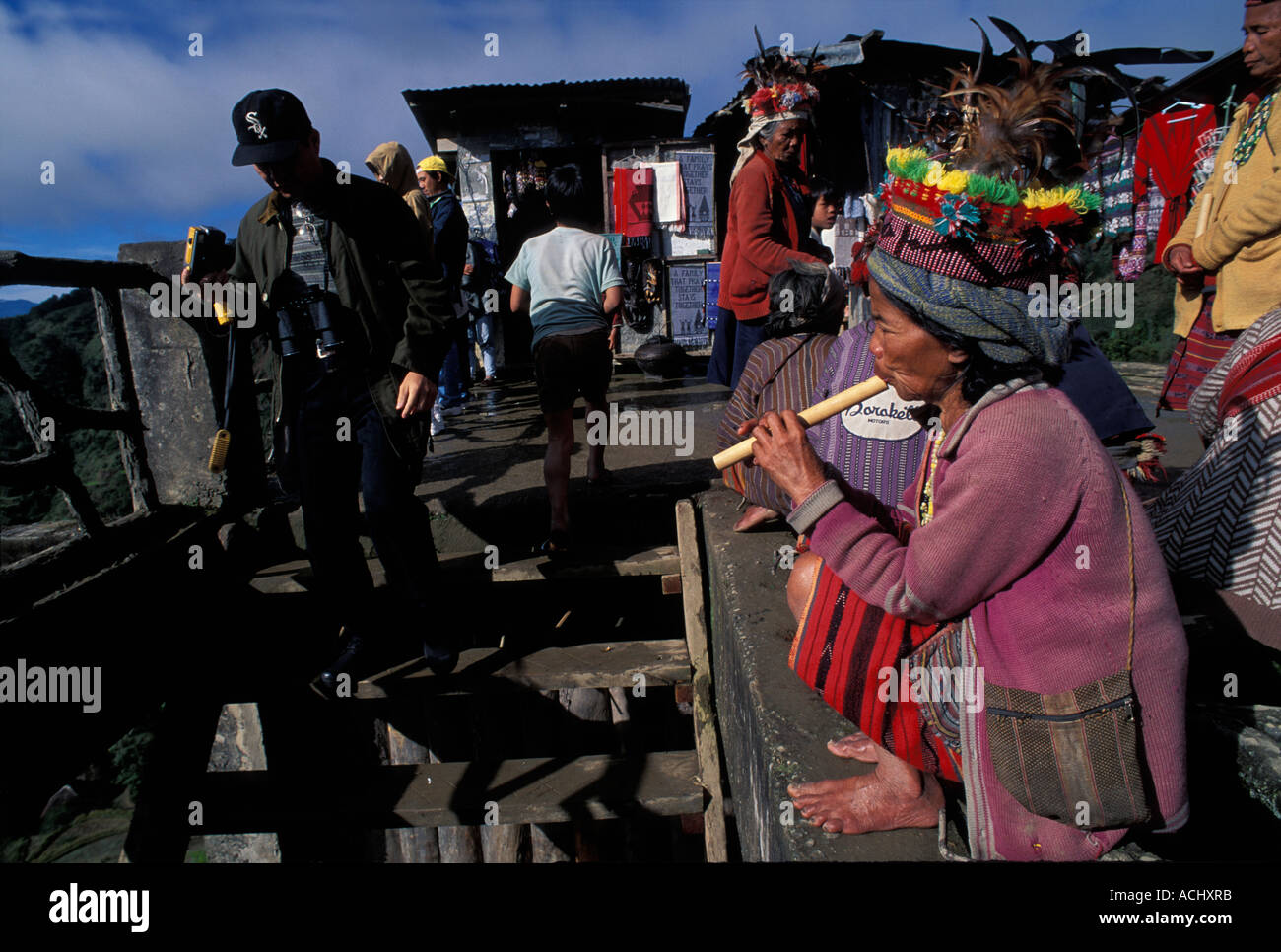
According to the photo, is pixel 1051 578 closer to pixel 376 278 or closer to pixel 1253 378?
pixel 1253 378

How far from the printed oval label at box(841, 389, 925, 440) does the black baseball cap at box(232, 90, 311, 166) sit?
2091 millimetres

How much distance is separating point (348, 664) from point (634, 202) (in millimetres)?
8745

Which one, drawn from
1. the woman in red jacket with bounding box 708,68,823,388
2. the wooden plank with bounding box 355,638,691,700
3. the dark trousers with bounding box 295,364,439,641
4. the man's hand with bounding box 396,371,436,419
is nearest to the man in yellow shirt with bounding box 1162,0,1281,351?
the woman in red jacket with bounding box 708,68,823,388

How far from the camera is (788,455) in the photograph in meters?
1.72

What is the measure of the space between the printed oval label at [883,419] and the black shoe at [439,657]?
2.00 meters

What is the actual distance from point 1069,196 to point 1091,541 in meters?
0.70

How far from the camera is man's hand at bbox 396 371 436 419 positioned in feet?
8.94

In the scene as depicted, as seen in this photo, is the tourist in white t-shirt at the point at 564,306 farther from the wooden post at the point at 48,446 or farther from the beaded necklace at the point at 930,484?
the beaded necklace at the point at 930,484

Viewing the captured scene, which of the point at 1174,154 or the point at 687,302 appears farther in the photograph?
the point at 687,302

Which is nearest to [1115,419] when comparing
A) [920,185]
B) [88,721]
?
[920,185]

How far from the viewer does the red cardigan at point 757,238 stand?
3.66 m

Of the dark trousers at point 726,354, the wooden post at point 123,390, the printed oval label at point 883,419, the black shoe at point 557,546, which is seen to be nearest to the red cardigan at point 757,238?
the dark trousers at point 726,354

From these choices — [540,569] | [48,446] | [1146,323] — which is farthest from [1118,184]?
[48,446]

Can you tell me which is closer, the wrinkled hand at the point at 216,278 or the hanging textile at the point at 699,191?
the wrinkled hand at the point at 216,278
